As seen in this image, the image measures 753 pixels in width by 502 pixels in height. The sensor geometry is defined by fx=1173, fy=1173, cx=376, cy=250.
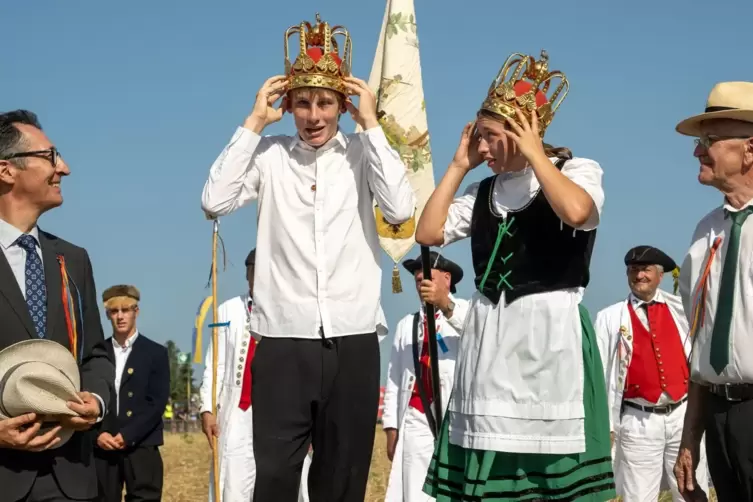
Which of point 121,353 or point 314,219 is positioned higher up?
point 314,219

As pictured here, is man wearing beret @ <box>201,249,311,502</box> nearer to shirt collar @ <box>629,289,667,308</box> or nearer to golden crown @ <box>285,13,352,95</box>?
shirt collar @ <box>629,289,667,308</box>

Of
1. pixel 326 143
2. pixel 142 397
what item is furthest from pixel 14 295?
pixel 142 397

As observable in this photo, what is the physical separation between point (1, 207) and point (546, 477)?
8.87ft

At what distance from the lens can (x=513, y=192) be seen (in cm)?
552

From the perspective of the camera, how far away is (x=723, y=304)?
521 cm

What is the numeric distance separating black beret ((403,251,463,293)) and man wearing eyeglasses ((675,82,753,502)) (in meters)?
5.12

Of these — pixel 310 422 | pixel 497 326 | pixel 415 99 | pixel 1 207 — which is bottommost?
pixel 310 422

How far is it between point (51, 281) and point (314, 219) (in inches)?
48.9

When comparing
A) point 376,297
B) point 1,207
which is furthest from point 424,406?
point 1,207

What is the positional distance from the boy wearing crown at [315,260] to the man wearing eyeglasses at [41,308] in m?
0.72

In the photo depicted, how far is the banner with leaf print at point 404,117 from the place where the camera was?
314 inches

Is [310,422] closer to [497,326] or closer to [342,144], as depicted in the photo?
[497,326]

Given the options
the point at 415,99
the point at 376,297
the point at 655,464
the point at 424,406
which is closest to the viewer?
the point at 376,297

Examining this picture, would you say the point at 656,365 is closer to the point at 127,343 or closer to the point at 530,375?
the point at 127,343
